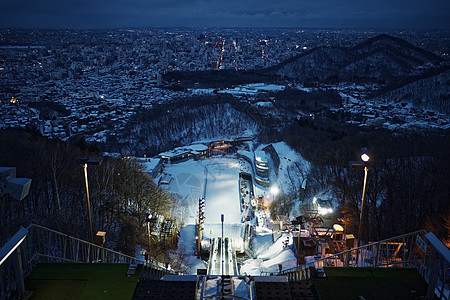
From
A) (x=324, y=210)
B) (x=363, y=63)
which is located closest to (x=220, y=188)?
(x=324, y=210)

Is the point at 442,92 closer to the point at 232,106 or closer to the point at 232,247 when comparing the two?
the point at 232,106

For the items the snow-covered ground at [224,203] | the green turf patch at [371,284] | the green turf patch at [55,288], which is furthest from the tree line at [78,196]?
the green turf patch at [371,284]

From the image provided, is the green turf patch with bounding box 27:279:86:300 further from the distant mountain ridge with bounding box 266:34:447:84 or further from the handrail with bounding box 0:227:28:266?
the distant mountain ridge with bounding box 266:34:447:84

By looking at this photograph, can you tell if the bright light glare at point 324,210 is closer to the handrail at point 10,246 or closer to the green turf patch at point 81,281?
the green turf patch at point 81,281

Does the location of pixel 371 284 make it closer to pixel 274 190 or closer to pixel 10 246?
pixel 10 246

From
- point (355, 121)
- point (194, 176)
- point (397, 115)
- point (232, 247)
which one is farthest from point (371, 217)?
point (397, 115)

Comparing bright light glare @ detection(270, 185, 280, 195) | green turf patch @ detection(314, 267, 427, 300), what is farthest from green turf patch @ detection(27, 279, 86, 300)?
bright light glare @ detection(270, 185, 280, 195)
